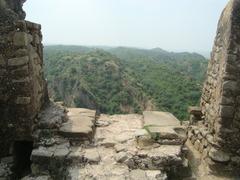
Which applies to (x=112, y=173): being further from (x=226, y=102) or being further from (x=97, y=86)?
(x=97, y=86)

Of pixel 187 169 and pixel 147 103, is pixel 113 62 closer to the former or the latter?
pixel 147 103

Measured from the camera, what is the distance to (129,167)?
4047 mm

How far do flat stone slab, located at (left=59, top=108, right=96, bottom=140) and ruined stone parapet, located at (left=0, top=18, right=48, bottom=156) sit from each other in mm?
515

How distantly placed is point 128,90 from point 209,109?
2488 cm

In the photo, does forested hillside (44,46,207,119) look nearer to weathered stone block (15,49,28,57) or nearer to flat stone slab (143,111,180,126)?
flat stone slab (143,111,180,126)

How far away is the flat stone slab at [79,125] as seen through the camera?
4.53m

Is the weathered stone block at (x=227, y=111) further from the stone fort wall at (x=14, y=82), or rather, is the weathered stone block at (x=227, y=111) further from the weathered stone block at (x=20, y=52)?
the weathered stone block at (x=20, y=52)

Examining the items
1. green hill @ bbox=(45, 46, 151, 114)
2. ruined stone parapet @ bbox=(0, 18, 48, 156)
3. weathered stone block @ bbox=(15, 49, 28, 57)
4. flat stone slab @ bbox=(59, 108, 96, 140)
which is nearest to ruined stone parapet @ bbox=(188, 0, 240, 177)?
flat stone slab @ bbox=(59, 108, 96, 140)

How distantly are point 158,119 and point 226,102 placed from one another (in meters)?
1.37

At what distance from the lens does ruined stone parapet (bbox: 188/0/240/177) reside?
4137 mm

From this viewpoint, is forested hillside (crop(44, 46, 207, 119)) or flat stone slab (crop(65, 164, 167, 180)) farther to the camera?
forested hillside (crop(44, 46, 207, 119))

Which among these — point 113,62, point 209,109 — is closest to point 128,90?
point 113,62

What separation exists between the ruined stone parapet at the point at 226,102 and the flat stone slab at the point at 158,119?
69 centimetres

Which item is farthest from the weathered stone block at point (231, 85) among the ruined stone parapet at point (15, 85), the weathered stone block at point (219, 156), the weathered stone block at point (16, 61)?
the weathered stone block at point (16, 61)
